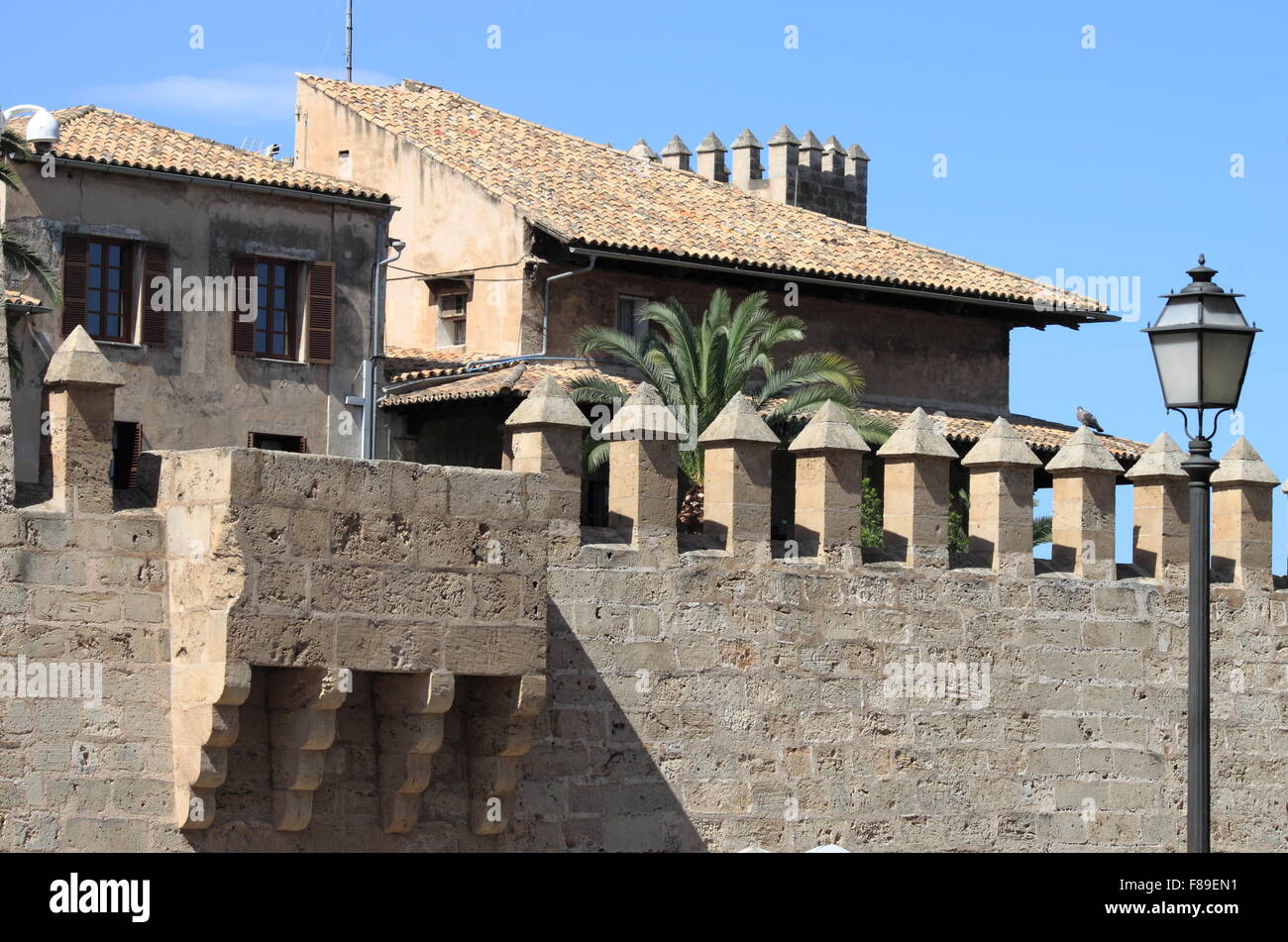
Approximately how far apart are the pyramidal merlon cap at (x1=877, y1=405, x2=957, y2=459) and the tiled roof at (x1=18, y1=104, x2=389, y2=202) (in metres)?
13.4

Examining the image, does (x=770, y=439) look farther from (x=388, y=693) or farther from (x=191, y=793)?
(x=191, y=793)

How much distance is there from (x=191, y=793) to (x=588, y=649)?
2763 mm

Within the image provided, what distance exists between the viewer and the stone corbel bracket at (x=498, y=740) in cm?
1333

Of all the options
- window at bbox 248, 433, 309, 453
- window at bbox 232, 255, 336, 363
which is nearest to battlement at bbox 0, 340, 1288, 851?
window at bbox 248, 433, 309, 453

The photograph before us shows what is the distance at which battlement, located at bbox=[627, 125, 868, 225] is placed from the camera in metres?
38.3

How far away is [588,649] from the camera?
1426 cm

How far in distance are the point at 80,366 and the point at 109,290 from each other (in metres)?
14.8

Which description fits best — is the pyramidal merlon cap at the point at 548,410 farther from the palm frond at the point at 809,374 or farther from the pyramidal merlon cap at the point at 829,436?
the palm frond at the point at 809,374

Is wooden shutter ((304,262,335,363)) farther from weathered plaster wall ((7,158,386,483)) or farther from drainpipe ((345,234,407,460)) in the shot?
drainpipe ((345,234,407,460))

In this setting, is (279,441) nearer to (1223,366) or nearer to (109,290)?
(109,290)

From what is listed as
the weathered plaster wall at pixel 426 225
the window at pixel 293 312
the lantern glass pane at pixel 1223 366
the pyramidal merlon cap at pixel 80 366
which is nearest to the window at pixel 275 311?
the window at pixel 293 312

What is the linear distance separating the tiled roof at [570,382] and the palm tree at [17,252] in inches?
183

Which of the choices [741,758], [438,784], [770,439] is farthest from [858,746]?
[438,784]

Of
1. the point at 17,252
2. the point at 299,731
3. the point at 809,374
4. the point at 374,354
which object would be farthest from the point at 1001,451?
the point at 374,354
